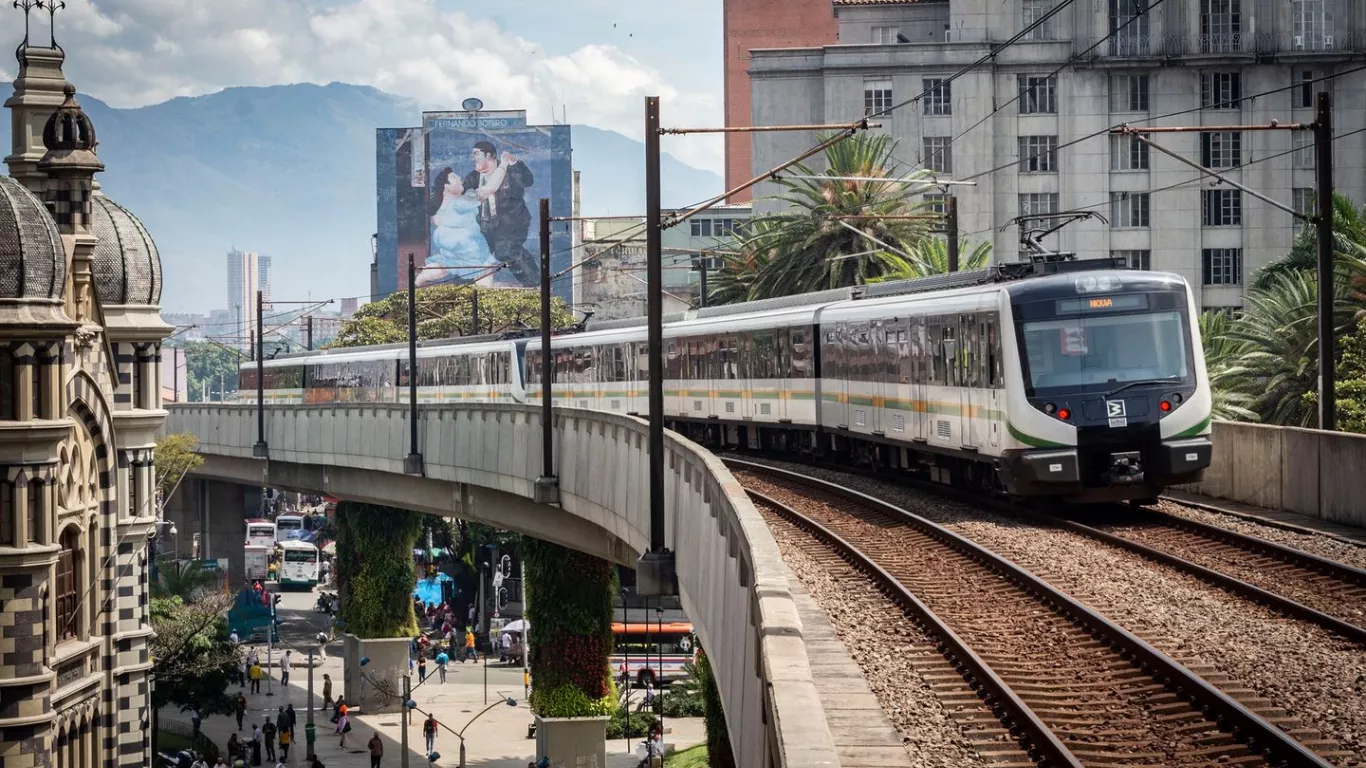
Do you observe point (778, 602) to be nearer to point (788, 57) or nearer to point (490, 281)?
point (788, 57)

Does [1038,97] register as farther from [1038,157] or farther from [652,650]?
[652,650]

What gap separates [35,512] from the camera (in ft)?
85.1

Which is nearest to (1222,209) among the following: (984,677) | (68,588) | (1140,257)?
(1140,257)

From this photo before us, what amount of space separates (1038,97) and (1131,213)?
6062 mm

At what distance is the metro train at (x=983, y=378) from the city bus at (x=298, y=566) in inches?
2386

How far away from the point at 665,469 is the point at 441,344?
→ 3275cm

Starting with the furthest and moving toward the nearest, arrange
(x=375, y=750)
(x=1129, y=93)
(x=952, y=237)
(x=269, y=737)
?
1. (x=1129, y=93)
2. (x=269, y=737)
3. (x=375, y=750)
4. (x=952, y=237)

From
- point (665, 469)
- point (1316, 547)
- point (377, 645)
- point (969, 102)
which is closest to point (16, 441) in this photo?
point (665, 469)

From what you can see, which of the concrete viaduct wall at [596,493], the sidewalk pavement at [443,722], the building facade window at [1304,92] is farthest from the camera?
the building facade window at [1304,92]

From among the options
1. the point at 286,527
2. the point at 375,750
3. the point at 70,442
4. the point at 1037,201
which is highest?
the point at 1037,201

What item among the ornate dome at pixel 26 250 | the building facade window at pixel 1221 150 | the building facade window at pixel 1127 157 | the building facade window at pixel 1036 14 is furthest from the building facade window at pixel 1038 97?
the ornate dome at pixel 26 250

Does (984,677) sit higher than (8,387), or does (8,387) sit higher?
(8,387)

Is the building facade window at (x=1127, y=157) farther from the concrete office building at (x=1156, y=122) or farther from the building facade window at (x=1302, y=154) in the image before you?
the building facade window at (x=1302, y=154)

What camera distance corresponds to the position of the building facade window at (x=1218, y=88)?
74.8 meters
